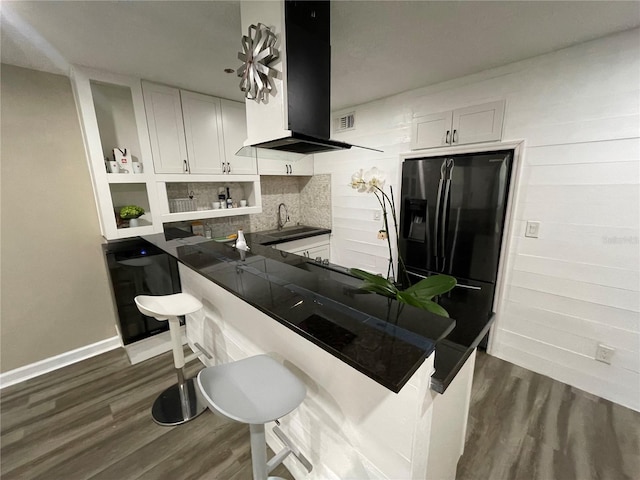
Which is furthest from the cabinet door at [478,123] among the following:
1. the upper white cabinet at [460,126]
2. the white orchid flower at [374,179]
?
the white orchid flower at [374,179]

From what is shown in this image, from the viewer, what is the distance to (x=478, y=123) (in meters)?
2.19

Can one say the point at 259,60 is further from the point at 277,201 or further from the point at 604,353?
the point at 604,353

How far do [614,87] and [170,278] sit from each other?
12.0 feet

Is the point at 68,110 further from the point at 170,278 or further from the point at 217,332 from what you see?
the point at 217,332

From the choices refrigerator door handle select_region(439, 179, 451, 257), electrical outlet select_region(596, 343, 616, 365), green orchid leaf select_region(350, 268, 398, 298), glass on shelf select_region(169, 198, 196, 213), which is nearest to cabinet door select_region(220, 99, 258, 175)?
glass on shelf select_region(169, 198, 196, 213)

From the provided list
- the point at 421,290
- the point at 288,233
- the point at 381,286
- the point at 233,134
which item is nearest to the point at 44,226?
the point at 233,134

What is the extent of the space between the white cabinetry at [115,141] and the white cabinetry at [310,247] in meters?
1.37

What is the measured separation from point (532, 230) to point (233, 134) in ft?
9.75

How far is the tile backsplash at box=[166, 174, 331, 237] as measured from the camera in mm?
3027

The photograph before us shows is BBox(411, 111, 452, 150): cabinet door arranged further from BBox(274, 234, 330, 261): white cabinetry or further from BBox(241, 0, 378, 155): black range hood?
BBox(274, 234, 330, 261): white cabinetry

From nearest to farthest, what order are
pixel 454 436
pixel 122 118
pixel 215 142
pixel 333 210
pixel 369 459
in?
pixel 369 459 < pixel 454 436 < pixel 122 118 < pixel 215 142 < pixel 333 210

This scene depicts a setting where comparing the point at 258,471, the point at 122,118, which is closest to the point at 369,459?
the point at 258,471

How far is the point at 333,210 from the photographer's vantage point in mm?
3539

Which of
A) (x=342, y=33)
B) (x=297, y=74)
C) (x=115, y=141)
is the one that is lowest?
(x=115, y=141)
